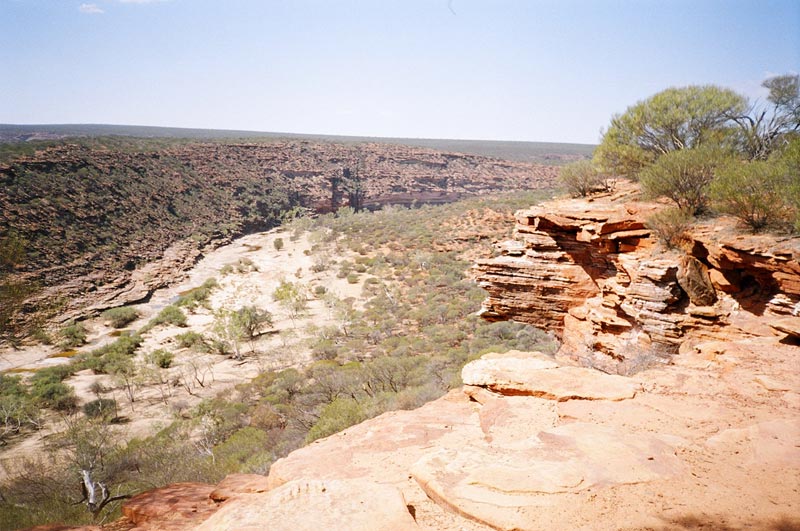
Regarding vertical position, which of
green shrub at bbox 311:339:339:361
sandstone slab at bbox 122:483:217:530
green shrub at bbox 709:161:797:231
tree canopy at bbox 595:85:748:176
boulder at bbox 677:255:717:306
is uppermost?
tree canopy at bbox 595:85:748:176

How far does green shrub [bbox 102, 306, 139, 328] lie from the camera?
94.6 ft

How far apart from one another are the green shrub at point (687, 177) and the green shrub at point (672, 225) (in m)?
0.38

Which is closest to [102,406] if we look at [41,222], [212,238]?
[41,222]

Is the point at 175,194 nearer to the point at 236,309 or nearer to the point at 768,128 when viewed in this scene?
the point at 236,309

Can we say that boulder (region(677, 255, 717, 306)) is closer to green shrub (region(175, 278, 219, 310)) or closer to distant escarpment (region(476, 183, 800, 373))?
distant escarpment (region(476, 183, 800, 373))

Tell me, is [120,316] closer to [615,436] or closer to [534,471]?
[534,471]

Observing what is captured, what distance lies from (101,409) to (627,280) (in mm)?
21939

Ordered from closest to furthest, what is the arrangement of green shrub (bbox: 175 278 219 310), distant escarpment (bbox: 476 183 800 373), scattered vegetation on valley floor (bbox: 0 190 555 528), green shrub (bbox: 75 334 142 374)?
distant escarpment (bbox: 476 183 800 373) → scattered vegetation on valley floor (bbox: 0 190 555 528) → green shrub (bbox: 75 334 142 374) → green shrub (bbox: 175 278 219 310)

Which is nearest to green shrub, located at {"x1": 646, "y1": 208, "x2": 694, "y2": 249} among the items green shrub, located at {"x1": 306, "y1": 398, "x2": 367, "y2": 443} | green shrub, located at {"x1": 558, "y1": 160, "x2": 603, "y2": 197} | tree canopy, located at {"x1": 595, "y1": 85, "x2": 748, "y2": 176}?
tree canopy, located at {"x1": 595, "y1": 85, "x2": 748, "y2": 176}

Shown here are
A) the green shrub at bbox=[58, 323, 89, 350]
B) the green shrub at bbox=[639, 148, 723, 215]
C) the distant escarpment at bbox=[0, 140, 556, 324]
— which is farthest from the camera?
the distant escarpment at bbox=[0, 140, 556, 324]

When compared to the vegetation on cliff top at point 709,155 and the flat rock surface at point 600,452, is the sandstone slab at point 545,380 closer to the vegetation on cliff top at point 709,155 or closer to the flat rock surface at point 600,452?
the flat rock surface at point 600,452

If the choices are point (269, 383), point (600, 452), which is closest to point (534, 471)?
point (600, 452)

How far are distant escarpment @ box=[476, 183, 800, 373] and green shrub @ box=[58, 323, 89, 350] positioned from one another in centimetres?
2773

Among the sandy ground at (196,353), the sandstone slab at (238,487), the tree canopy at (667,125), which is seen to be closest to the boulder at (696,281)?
the tree canopy at (667,125)
